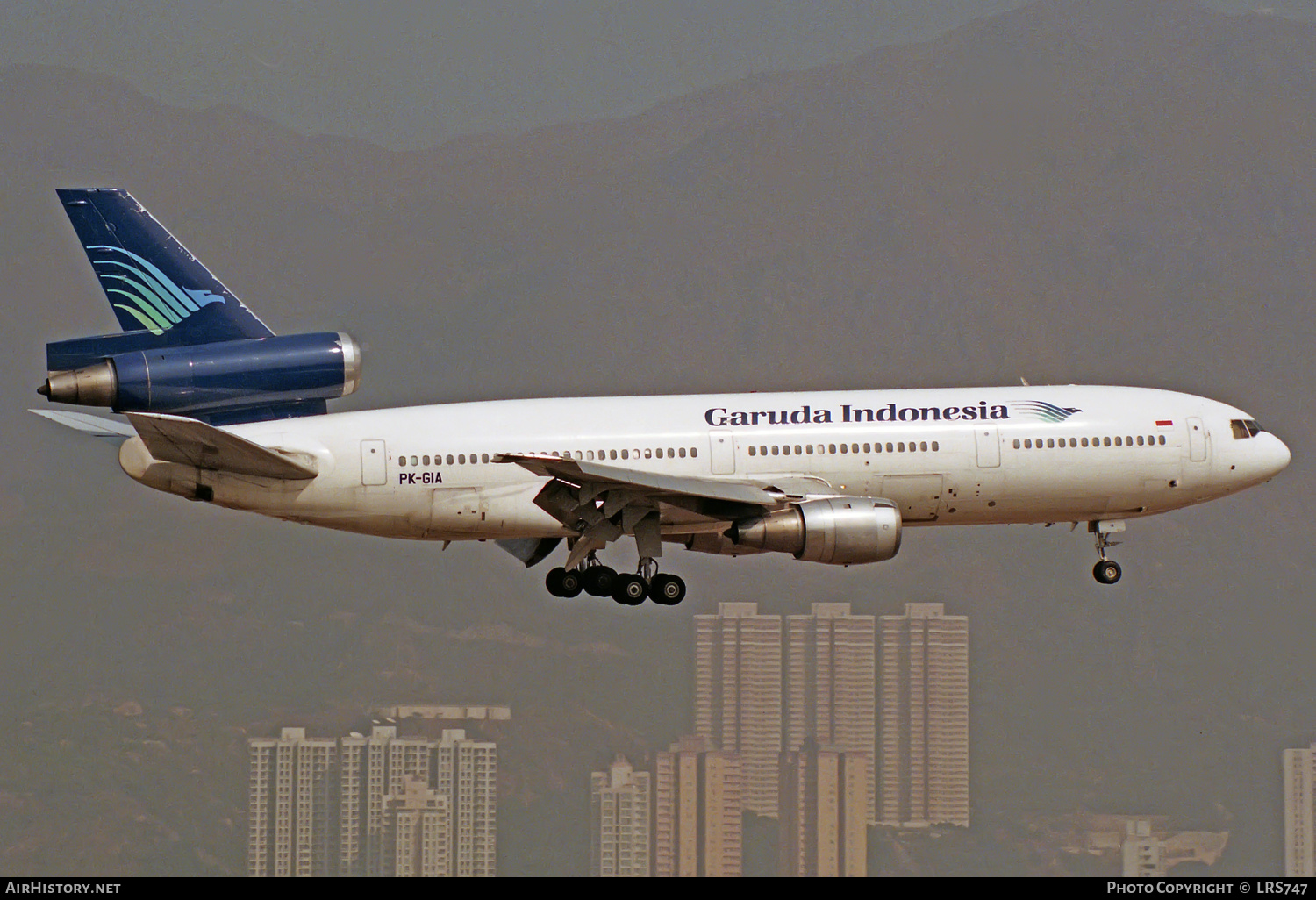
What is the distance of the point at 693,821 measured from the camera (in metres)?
182

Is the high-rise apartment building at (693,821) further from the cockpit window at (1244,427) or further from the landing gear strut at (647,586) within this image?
the landing gear strut at (647,586)

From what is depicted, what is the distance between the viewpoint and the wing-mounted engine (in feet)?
147

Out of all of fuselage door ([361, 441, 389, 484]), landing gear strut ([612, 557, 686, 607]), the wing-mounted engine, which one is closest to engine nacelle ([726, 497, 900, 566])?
landing gear strut ([612, 557, 686, 607])

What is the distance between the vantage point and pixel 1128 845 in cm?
18688

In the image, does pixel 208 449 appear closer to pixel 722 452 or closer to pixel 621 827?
pixel 722 452

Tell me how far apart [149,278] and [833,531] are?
18.2 m

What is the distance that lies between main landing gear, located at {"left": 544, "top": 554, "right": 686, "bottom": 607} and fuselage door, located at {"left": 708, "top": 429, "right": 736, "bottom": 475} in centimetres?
269

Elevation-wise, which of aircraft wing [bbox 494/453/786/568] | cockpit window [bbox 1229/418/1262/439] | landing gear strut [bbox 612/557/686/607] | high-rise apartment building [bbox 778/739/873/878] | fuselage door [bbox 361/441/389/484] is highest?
cockpit window [bbox 1229/418/1262/439]

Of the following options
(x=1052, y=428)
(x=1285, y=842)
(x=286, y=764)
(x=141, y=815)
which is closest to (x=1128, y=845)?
(x=1285, y=842)

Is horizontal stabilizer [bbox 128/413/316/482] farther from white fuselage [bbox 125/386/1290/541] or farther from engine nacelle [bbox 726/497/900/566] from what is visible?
engine nacelle [bbox 726/497/900/566]

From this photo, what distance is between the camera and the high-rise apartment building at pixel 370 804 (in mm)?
183875

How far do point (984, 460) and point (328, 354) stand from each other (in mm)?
15811

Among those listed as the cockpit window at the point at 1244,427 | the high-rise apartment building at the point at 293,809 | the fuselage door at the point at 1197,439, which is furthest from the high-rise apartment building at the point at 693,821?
the fuselage door at the point at 1197,439

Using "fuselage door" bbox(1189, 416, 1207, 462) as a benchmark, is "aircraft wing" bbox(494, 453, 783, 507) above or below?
below
